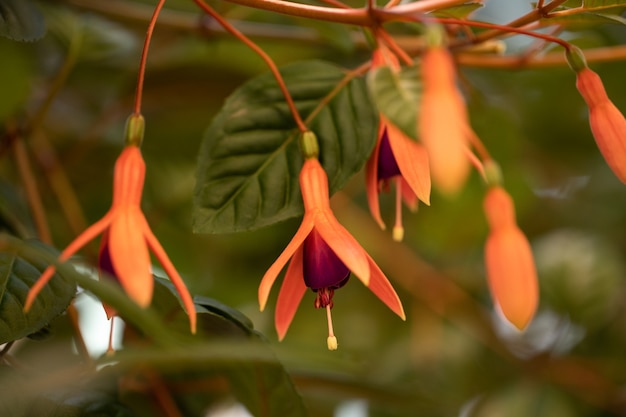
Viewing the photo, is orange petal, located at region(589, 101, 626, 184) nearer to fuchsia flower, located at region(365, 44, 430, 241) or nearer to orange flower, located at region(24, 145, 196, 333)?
fuchsia flower, located at region(365, 44, 430, 241)

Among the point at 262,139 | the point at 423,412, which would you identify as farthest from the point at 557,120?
the point at 262,139

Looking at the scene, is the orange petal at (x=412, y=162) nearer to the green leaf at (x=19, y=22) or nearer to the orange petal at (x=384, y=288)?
the orange petal at (x=384, y=288)

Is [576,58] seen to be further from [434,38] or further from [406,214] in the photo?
[406,214]

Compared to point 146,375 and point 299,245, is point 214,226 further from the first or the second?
point 146,375

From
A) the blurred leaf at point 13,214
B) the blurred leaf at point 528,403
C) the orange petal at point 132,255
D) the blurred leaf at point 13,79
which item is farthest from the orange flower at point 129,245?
the blurred leaf at point 528,403

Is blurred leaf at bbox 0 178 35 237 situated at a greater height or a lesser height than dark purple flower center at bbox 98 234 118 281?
greater

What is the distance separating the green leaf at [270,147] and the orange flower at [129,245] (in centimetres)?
7

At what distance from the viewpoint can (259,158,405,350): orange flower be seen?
1.37 ft

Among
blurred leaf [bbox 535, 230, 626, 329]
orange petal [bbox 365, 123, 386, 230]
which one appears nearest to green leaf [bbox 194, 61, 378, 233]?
orange petal [bbox 365, 123, 386, 230]

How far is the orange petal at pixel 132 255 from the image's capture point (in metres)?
0.35

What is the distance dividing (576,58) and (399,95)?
0.18 meters

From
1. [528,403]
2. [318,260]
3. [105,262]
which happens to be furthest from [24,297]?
[528,403]

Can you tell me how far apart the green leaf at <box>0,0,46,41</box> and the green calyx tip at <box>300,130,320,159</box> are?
8.4 inches

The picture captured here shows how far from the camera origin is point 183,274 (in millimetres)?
1021
